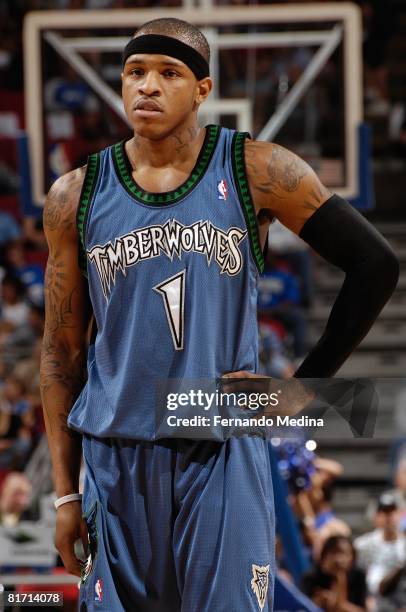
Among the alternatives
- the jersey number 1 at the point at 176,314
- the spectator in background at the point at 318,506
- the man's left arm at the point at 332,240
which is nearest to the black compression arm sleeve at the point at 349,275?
the man's left arm at the point at 332,240

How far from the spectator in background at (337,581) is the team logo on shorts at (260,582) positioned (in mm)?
4969

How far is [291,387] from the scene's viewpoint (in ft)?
9.39

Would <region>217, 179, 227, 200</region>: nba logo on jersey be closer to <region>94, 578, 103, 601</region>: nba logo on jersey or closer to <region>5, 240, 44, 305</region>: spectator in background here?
<region>94, 578, 103, 601</region>: nba logo on jersey

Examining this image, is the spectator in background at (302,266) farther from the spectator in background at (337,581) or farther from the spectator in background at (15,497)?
the spectator in background at (337,581)

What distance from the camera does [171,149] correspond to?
3.08 m

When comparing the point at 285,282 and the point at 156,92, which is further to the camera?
the point at 285,282

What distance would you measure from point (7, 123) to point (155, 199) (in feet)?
37.4

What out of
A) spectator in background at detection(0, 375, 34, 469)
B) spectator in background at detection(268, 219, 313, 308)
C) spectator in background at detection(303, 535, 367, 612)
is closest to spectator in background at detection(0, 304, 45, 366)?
spectator in background at detection(0, 375, 34, 469)

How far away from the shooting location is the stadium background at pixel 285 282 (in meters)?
7.72

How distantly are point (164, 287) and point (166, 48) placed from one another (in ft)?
1.91

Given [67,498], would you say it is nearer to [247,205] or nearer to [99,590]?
[99,590]

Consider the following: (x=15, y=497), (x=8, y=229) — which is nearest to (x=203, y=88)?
(x=15, y=497)

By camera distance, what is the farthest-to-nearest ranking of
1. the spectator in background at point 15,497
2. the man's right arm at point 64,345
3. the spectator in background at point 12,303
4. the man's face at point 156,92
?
the spectator in background at point 12,303 < the spectator in background at point 15,497 < the man's right arm at point 64,345 < the man's face at point 156,92

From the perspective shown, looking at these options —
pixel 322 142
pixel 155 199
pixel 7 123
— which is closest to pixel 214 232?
pixel 155 199
